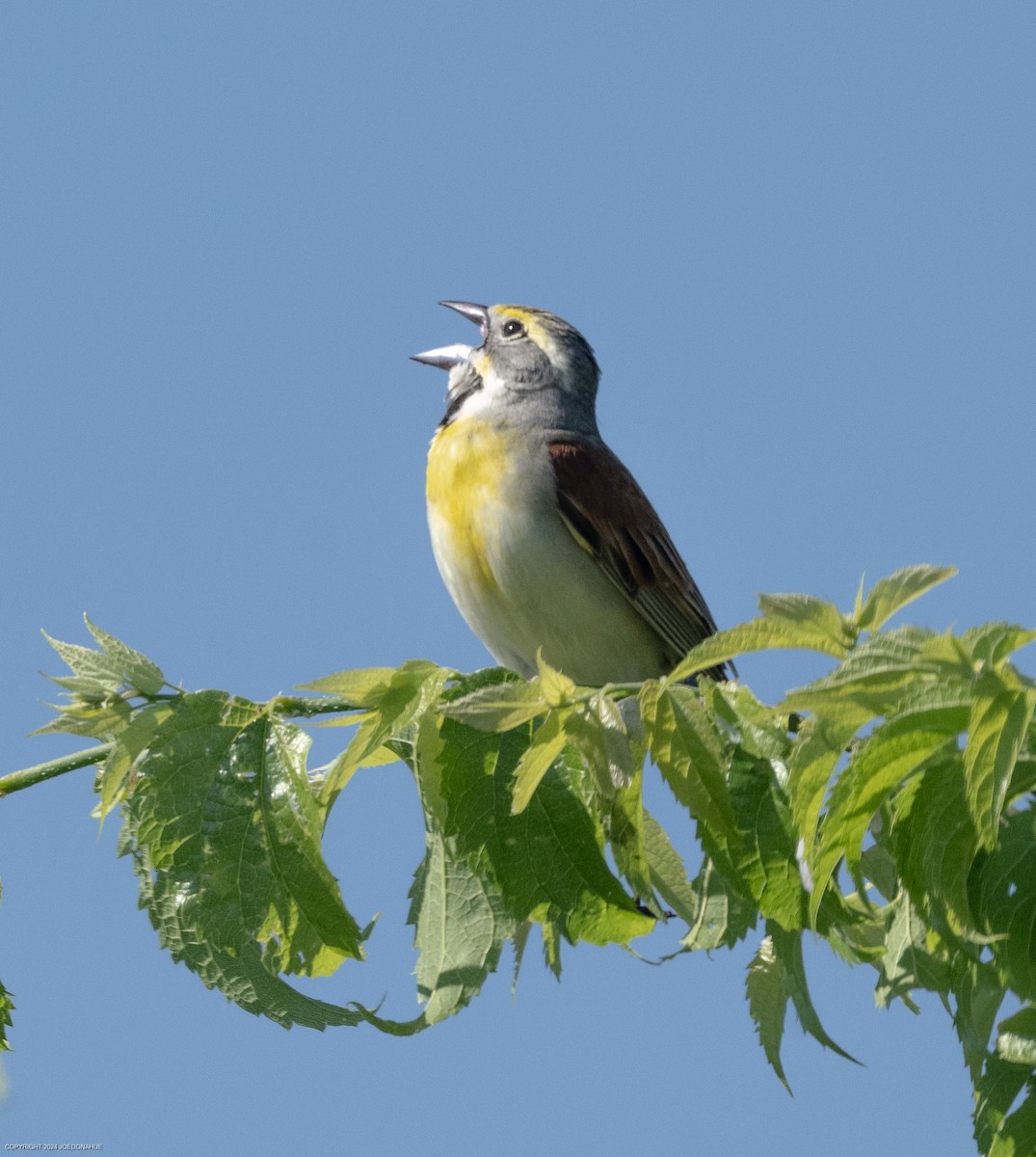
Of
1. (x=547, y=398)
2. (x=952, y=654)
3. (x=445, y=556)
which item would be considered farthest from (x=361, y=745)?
(x=547, y=398)

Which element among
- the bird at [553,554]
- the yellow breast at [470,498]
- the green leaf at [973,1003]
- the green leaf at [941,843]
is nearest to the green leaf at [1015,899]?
the green leaf at [941,843]

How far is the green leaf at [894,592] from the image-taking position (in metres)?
2.43

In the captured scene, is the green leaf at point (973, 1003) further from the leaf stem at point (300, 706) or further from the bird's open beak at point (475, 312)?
the bird's open beak at point (475, 312)

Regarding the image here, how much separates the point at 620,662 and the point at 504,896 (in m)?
3.58

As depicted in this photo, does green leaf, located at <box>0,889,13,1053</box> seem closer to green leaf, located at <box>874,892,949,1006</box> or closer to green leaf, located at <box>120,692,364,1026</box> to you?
green leaf, located at <box>120,692,364,1026</box>

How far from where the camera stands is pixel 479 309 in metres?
8.18

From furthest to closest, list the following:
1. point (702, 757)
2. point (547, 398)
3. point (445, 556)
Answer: point (547, 398) → point (445, 556) → point (702, 757)

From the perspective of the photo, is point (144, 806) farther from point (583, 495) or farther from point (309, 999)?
point (583, 495)

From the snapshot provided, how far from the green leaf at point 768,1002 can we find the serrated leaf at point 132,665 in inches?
56.8

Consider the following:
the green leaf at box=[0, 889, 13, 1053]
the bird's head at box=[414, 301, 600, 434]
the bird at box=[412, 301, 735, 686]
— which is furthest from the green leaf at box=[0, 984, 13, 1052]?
the bird's head at box=[414, 301, 600, 434]

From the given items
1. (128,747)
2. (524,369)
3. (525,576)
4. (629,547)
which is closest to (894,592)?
(128,747)

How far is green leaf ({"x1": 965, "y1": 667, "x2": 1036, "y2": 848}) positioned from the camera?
88.4 inches

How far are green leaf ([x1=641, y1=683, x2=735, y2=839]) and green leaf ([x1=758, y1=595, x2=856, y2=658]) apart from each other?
331mm

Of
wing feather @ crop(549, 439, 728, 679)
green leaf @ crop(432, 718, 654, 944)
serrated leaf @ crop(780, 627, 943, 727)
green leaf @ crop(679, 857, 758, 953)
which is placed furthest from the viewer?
wing feather @ crop(549, 439, 728, 679)
